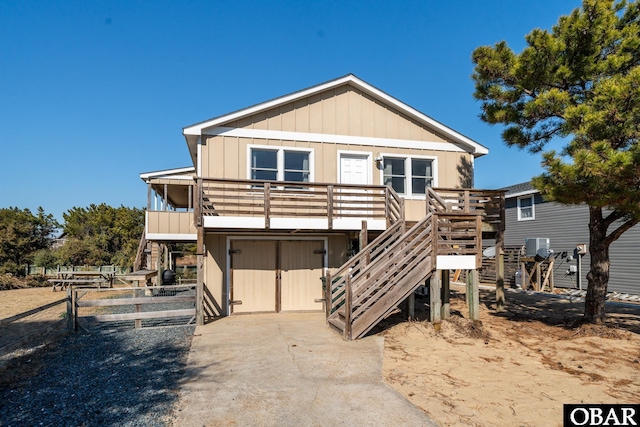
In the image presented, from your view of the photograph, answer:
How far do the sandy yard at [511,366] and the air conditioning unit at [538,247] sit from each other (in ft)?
25.4

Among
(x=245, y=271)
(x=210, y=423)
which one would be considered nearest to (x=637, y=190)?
(x=210, y=423)

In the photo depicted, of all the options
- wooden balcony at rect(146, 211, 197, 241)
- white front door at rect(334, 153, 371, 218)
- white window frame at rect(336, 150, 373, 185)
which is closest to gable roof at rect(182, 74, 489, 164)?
white window frame at rect(336, 150, 373, 185)

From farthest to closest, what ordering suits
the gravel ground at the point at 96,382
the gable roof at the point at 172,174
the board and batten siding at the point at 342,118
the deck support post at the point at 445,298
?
the gable roof at the point at 172,174
the board and batten siding at the point at 342,118
the deck support post at the point at 445,298
the gravel ground at the point at 96,382

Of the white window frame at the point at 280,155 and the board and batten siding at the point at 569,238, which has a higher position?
the white window frame at the point at 280,155

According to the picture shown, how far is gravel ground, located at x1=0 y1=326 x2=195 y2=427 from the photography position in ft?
14.9

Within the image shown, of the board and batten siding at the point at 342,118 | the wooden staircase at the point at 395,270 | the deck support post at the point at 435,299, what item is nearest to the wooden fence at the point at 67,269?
the board and batten siding at the point at 342,118

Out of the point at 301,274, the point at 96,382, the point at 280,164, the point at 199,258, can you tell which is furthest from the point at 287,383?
the point at 280,164

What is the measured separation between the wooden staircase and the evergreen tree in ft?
6.84

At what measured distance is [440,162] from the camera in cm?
1277

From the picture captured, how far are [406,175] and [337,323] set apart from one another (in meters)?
5.64

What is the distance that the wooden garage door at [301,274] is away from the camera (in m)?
11.6

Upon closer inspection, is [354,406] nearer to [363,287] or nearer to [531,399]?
[531,399]

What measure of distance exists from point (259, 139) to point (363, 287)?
17.7 ft

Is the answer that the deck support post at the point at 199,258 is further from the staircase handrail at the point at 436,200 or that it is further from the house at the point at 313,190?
the staircase handrail at the point at 436,200
